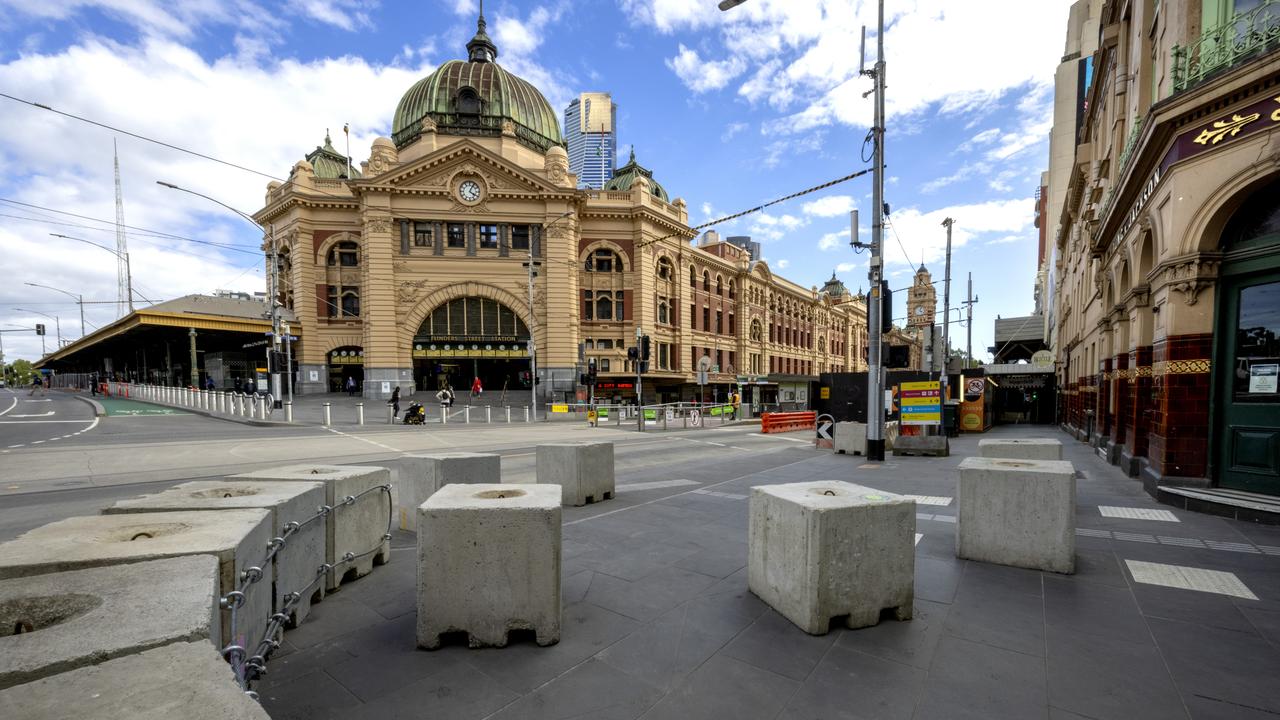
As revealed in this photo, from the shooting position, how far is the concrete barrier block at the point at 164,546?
2.33 meters

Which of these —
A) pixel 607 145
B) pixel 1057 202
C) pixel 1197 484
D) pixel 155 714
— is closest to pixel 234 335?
pixel 155 714

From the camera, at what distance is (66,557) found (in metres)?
2.33

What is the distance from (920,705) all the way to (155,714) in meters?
3.39

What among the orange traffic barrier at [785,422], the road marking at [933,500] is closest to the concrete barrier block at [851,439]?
the road marking at [933,500]

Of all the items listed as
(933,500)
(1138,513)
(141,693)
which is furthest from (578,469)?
(1138,513)

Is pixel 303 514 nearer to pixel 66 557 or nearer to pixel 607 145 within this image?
pixel 66 557

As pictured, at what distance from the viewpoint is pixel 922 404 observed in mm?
14922

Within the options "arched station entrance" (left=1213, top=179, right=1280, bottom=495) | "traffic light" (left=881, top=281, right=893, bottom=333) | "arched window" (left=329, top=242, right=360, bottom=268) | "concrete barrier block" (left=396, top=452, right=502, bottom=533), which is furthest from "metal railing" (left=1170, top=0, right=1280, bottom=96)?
"arched window" (left=329, top=242, right=360, bottom=268)

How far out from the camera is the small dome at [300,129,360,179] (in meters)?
45.1

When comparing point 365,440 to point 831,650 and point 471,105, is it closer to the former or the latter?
point 831,650

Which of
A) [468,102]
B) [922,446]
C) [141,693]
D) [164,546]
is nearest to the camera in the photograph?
[141,693]

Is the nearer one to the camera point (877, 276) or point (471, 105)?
point (877, 276)

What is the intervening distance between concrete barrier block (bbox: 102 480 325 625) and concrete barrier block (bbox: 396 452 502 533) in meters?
2.03

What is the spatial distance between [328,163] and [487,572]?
53682mm
